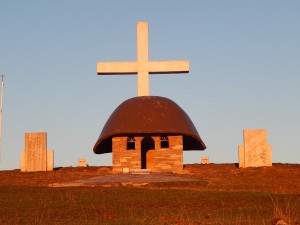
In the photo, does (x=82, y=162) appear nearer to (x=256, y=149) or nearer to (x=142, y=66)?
(x=142, y=66)

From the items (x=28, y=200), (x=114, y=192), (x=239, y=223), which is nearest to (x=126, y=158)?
(x=114, y=192)

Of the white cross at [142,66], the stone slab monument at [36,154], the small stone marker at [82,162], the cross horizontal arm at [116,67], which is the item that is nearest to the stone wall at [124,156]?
the white cross at [142,66]

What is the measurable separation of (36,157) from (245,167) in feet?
44.3

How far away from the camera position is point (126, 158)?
3259 centimetres

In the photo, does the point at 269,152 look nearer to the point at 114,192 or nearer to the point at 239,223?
the point at 114,192

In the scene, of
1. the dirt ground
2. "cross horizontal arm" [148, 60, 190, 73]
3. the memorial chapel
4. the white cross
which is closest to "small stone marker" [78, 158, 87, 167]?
the dirt ground

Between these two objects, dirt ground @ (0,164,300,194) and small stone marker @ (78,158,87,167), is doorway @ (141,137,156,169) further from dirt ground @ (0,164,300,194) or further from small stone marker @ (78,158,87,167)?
small stone marker @ (78,158,87,167)

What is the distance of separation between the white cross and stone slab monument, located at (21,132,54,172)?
19.1ft

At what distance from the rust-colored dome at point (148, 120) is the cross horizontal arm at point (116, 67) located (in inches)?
86.1

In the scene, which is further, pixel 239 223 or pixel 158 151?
pixel 158 151

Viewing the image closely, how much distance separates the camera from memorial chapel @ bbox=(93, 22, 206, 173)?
32.3 meters

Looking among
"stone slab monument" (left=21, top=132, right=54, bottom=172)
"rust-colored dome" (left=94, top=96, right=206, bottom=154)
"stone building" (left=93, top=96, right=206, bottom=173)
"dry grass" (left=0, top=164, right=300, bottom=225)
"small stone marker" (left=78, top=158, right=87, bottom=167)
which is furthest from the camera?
"small stone marker" (left=78, top=158, right=87, bottom=167)

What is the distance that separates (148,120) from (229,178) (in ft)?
23.2

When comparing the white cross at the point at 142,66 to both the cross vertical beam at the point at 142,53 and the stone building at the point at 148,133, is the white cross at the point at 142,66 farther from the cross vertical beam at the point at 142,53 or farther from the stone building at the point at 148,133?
the stone building at the point at 148,133
